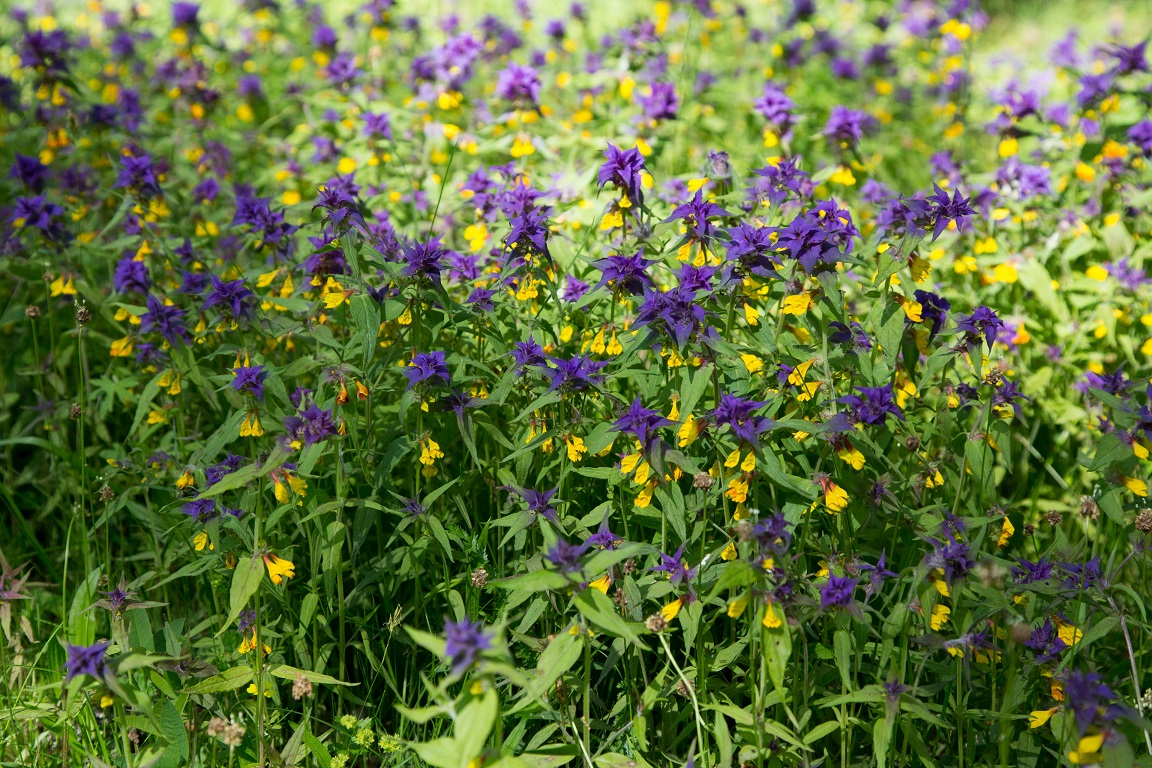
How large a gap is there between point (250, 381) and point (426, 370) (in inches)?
14.1

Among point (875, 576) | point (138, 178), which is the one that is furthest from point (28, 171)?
point (875, 576)

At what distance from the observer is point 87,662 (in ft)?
4.99

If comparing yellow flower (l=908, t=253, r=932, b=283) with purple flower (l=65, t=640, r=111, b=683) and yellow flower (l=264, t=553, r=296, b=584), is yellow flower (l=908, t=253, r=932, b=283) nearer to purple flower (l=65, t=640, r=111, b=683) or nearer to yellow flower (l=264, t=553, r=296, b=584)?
yellow flower (l=264, t=553, r=296, b=584)

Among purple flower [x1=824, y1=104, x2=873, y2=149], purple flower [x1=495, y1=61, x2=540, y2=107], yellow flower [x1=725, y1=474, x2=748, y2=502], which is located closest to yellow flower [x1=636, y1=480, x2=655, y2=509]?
yellow flower [x1=725, y1=474, x2=748, y2=502]

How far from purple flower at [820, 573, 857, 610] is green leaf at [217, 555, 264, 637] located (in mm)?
1014

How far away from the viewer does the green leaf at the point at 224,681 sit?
6.16 feet

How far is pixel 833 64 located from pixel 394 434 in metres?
4.09

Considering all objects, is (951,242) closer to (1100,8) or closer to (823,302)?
(823,302)

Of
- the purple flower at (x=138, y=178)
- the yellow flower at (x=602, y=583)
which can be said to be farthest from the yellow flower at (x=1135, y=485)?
the purple flower at (x=138, y=178)

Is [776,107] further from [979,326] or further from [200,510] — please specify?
[200,510]

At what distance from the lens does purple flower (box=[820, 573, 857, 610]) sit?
66.9 inches

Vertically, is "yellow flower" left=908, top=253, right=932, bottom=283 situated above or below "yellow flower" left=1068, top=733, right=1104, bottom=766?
above

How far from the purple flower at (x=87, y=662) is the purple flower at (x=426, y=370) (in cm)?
70

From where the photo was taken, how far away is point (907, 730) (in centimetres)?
181
